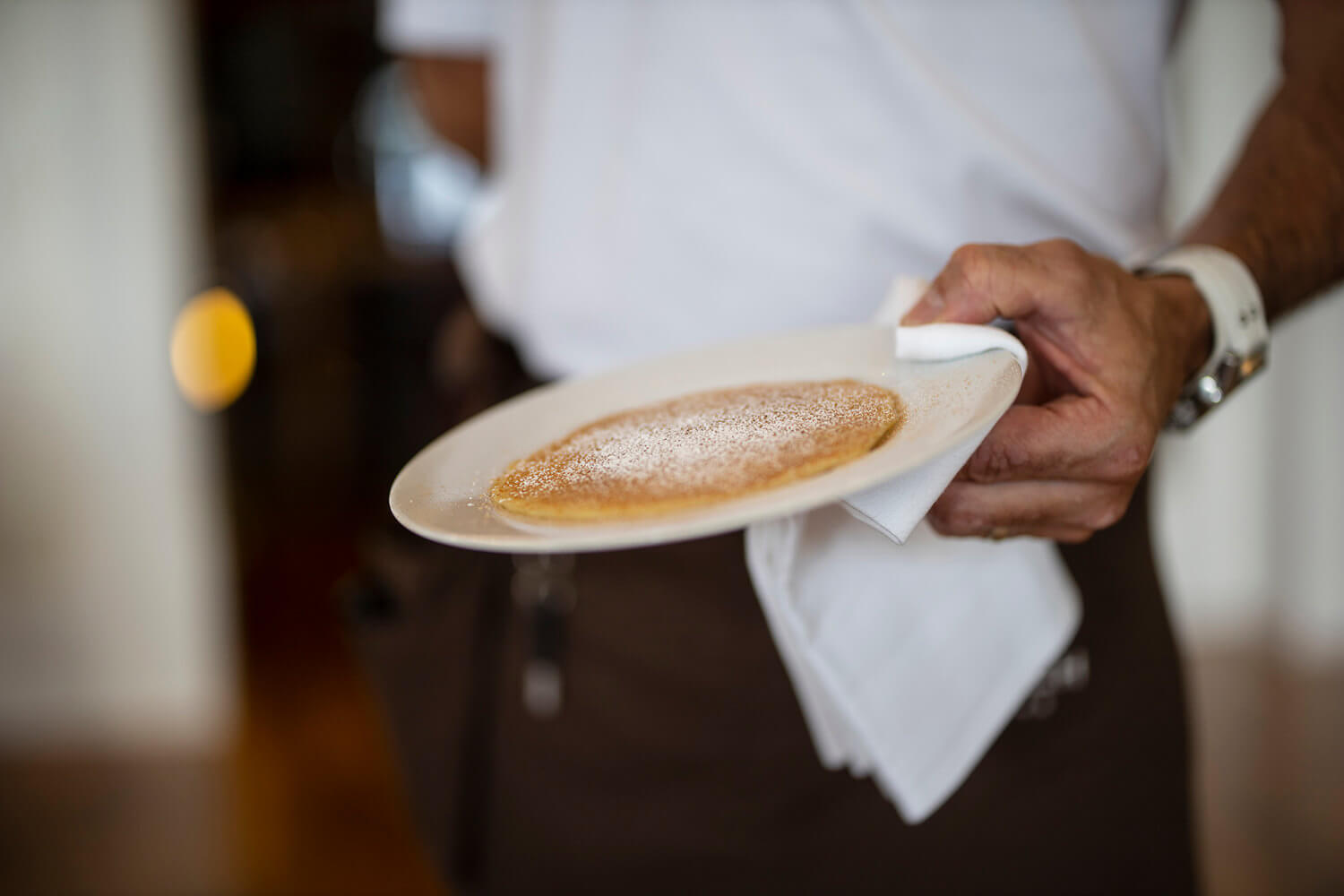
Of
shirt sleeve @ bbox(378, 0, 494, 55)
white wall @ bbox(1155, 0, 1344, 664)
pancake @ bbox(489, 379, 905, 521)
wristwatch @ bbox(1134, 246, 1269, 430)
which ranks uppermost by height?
shirt sleeve @ bbox(378, 0, 494, 55)

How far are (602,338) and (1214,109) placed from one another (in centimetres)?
236

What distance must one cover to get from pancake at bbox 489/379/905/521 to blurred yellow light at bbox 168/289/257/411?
130 inches

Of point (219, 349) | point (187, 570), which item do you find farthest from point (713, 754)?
point (219, 349)

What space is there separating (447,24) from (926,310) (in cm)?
78

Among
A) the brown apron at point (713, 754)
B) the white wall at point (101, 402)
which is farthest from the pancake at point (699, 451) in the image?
the white wall at point (101, 402)

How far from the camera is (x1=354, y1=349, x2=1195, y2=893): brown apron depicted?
697 mm

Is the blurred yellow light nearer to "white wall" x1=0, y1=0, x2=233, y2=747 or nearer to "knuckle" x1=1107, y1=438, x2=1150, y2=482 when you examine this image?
"white wall" x1=0, y1=0, x2=233, y2=747

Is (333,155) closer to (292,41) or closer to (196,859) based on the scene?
(292,41)

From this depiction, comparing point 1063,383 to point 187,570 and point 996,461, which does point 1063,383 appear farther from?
point 187,570

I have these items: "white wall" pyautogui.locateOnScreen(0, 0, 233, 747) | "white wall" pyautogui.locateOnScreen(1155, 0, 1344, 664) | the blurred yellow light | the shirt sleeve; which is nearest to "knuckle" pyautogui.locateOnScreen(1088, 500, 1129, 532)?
the shirt sleeve

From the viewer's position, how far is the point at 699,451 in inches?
17.7

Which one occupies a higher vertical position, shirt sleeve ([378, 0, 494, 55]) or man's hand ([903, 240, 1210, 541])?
shirt sleeve ([378, 0, 494, 55])

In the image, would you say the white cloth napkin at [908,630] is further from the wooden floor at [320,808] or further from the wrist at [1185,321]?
the wooden floor at [320,808]

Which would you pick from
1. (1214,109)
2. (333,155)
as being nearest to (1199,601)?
(1214,109)
